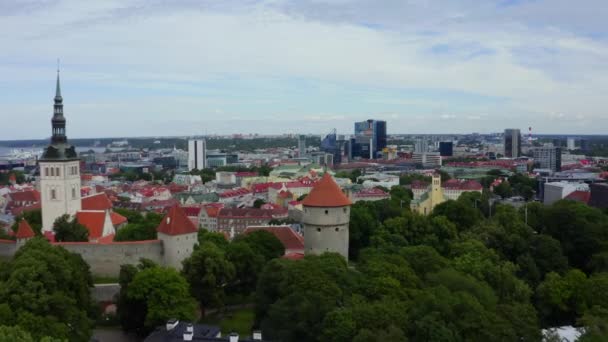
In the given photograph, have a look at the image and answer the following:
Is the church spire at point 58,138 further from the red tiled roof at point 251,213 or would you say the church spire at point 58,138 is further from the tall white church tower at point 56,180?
the red tiled roof at point 251,213

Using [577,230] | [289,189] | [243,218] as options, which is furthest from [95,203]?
[289,189]

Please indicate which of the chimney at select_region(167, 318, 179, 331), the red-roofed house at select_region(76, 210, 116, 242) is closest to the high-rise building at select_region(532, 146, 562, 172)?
the red-roofed house at select_region(76, 210, 116, 242)

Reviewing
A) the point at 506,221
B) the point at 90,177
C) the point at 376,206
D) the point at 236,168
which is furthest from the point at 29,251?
the point at 236,168

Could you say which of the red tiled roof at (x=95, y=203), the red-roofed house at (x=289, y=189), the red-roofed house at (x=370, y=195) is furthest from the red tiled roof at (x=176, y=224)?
the red-roofed house at (x=370, y=195)

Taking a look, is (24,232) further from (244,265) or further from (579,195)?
(579,195)

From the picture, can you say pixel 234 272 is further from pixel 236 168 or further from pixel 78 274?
pixel 236 168

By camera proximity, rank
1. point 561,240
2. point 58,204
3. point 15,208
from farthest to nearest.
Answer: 1. point 15,208
2. point 58,204
3. point 561,240

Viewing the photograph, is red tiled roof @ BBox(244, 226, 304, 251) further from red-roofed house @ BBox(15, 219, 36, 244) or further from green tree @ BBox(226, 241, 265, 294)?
red-roofed house @ BBox(15, 219, 36, 244)
